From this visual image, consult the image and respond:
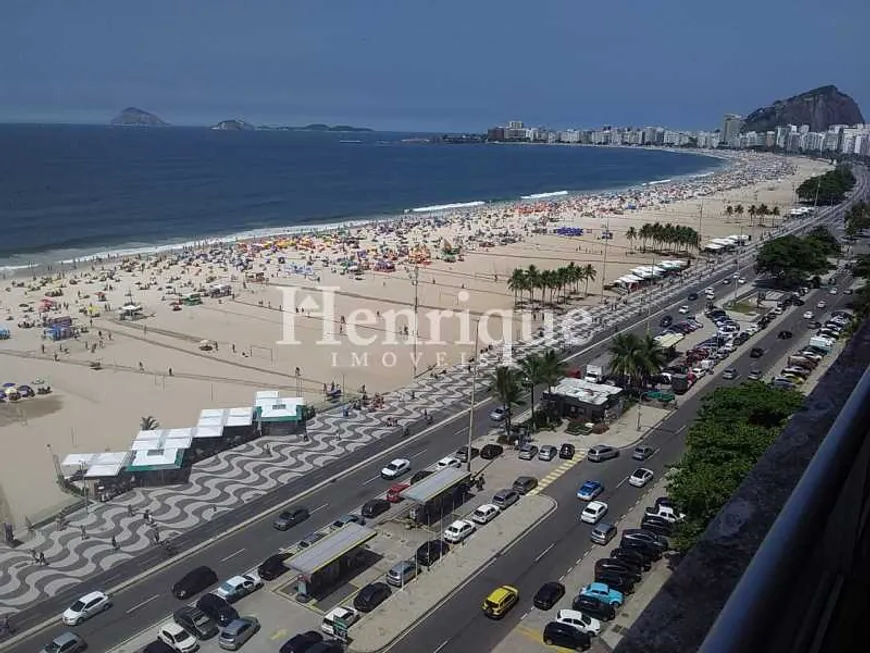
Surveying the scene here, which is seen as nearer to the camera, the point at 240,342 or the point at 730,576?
the point at 730,576

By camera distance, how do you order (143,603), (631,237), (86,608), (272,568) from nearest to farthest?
(86,608)
(143,603)
(272,568)
(631,237)

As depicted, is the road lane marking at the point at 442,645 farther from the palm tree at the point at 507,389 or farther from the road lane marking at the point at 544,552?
the palm tree at the point at 507,389

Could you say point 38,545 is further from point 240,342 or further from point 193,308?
point 193,308

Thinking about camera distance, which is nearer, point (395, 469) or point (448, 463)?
point (395, 469)

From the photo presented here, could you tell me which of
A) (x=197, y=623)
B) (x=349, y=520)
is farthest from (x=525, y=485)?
(x=197, y=623)

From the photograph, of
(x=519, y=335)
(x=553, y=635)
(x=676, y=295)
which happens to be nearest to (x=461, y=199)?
(x=676, y=295)

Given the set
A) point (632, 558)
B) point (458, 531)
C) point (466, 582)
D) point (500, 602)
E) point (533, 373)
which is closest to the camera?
point (500, 602)

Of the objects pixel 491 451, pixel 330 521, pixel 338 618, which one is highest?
pixel 491 451

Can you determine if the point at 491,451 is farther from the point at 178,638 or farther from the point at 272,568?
the point at 178,638
